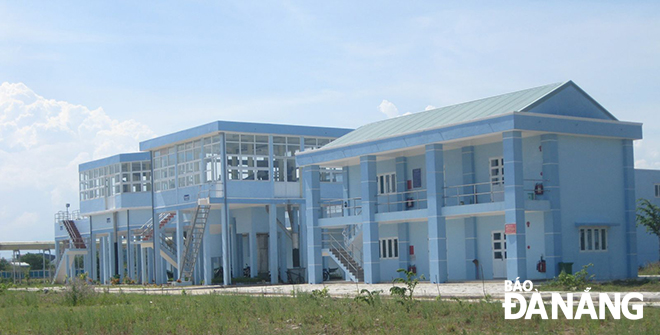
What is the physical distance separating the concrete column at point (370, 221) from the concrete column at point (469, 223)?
412cm

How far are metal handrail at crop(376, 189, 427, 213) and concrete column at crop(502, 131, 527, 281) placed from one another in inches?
256

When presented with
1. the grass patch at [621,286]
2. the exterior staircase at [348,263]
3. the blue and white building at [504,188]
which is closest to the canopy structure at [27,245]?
the exterior staircase at [348,263]

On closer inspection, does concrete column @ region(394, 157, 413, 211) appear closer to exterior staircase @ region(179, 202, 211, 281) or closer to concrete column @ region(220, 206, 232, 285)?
concrete column @ region(220, 206, 232, 285)

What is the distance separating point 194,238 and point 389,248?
1200 cm

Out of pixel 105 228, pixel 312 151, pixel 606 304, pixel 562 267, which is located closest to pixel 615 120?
pixel 562 267

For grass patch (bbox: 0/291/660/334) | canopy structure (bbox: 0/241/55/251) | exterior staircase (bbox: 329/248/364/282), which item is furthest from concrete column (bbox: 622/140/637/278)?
canopy structure (bbox: 0/241/55/251)

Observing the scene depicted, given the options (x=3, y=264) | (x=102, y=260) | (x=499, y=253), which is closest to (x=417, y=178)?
(x=499, y=253)

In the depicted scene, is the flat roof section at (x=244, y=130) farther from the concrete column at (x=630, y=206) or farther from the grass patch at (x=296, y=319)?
the grass patch at (x=296, y=319)

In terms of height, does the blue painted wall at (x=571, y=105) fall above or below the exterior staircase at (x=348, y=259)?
above

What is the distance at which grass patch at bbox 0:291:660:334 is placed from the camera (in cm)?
1783

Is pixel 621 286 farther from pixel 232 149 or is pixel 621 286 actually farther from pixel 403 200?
pixel 232 149

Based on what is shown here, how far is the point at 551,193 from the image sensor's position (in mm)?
33875

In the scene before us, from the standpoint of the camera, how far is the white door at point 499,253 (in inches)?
1427

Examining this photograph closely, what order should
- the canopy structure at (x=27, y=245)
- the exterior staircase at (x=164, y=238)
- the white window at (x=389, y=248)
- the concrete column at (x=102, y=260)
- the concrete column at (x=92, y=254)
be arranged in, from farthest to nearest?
1. the canopy structure at (x=27, y=245)
2. the concrete column at (x=102, y=260)
3. the concrete column at (x=92, y=254)
4. the exterior staircase at (x=164, y=238)
5. the white window at (x=389, y=248)
